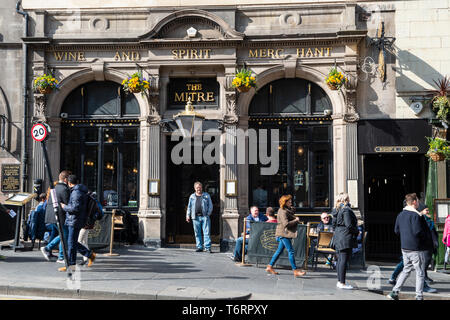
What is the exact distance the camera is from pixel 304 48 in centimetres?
1394

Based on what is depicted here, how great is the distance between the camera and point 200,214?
13.3m

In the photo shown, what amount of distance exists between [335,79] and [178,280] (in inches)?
278

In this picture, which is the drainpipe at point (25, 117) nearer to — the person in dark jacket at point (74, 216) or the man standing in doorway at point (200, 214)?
the man standing in doorway at point (200, 214)

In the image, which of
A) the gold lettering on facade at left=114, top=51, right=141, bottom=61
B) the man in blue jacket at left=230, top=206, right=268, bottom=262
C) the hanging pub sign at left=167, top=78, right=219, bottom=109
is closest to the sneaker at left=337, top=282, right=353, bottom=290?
the man in blue jacket at left=230, top=206, right=268, bottom=262

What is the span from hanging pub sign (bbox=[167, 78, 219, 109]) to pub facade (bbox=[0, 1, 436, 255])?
0.03 meters

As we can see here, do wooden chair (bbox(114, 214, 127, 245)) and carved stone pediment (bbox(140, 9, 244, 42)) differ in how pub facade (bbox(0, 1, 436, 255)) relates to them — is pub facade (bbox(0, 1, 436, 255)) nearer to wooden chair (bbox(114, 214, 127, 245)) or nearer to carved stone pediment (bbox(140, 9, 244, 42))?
carved stone pediment (bbox(140, 9, 244, 42))

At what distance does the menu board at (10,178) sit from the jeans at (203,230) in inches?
221

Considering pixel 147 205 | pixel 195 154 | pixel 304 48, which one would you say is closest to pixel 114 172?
pixel 147 205

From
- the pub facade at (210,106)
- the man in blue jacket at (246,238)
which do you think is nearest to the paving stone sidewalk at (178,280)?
the man in blue jacket at (246,238)

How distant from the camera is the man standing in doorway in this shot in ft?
43.7

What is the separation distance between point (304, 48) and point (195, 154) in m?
4.44

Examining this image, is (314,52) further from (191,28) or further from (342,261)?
(342,261)

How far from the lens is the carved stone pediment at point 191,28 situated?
13914mm

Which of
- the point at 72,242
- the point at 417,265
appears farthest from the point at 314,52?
the point at 72,242
